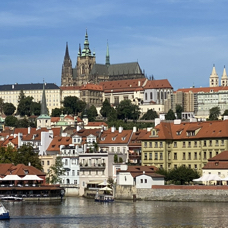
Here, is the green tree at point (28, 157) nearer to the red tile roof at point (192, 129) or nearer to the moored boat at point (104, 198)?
the red tile roof at point (192, 129)

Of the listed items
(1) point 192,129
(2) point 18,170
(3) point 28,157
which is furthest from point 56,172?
(1) point 192,129

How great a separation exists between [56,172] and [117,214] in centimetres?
2562

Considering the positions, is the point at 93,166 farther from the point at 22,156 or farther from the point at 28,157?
the point at 22,156

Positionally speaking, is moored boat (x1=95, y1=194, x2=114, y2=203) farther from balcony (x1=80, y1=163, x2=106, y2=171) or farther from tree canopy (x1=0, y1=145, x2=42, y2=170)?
tree canopy (x1=0, y1=145, x2=42, y2=170)

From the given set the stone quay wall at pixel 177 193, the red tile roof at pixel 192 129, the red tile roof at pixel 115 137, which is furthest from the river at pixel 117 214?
the red tile roof at pixel 115 137

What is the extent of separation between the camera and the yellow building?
93.7m

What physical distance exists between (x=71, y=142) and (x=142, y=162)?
13348 mm

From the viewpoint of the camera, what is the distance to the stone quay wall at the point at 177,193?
8106 centimetres

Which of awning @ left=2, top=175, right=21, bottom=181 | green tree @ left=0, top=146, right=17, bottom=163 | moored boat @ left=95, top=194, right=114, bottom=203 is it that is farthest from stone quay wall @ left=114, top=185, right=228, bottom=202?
green tree @ left=0, top=146, right=17, bottom=163

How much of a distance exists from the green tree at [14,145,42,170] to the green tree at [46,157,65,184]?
183cm

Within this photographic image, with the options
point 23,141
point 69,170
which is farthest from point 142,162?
point 23,141

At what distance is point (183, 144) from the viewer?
316 feet

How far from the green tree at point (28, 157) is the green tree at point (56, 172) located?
5.99 ft

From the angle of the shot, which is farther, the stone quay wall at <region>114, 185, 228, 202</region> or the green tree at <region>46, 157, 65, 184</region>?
the green tree at <region>46, 157, 65, 184</region>
